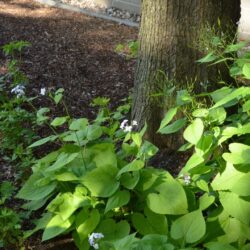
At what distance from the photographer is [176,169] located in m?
3.28

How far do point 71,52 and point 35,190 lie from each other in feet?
9.52

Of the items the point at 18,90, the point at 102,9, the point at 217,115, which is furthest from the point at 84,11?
the point at 217,115

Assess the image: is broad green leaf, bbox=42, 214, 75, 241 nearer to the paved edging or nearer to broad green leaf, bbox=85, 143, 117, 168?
broad green leaf, bbox=85, 143, 117, 168

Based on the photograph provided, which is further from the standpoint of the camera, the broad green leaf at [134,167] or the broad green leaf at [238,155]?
the broad green leaf at [134,167]

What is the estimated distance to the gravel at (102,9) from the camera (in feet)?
→ 23.0

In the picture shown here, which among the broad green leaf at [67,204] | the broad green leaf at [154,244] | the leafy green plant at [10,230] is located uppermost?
the broad green leaf at [154,244]

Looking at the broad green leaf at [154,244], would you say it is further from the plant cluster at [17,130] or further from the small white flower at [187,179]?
the plant cluster at [17,130]

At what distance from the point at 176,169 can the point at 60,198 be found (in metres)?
0.96

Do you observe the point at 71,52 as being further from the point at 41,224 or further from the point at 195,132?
the point at 195,132

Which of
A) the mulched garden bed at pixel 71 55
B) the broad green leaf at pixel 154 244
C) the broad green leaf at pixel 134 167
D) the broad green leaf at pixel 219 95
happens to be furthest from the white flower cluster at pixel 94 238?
the mulched garden bed at pixel 71 55

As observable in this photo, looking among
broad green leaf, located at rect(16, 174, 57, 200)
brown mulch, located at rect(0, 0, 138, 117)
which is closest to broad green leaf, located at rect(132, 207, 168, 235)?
broad green leaf, located at rect(16, 174, 57, 200)

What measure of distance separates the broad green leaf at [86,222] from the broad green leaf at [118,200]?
0.14m

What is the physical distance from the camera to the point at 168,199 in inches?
96.2

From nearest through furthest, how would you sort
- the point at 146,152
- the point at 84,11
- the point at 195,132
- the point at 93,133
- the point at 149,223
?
the point at 195,132 → the point at 149,223 → the point at 146,152 → the point at 93,133 → the point at 84,11
